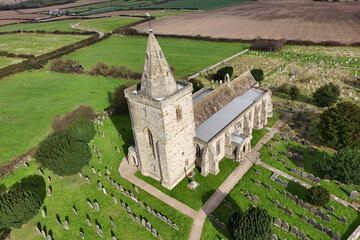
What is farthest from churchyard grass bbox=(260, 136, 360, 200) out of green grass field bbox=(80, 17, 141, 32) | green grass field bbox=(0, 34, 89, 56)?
green grass field bbox=(80, 17, 141, 32)

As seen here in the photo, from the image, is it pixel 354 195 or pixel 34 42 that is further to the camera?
pixel 34 42

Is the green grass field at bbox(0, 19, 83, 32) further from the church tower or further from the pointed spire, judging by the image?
the pointed spire

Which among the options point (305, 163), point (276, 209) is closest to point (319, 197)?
point (276, 209)

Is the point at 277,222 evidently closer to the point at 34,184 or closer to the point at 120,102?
the point at 34,184

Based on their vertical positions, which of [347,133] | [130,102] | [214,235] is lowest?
[214,235]

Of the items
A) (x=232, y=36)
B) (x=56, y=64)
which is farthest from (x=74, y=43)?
(x=232, y=36)

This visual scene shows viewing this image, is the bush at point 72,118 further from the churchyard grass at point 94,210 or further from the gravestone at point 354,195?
the gravestone at point 354,195

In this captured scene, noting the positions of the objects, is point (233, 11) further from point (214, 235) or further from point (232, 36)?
point (214, 235)
